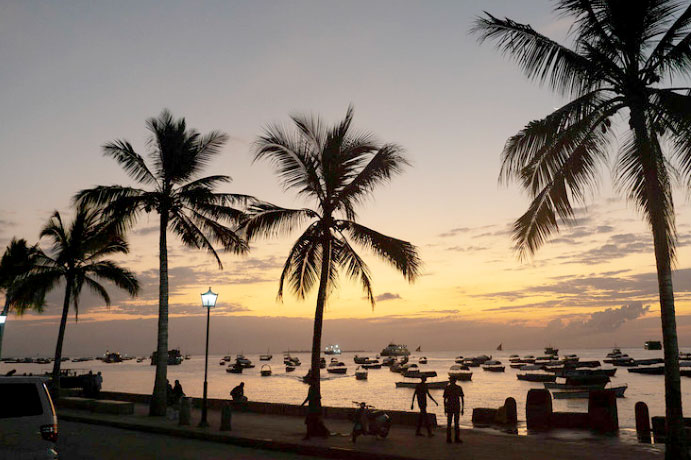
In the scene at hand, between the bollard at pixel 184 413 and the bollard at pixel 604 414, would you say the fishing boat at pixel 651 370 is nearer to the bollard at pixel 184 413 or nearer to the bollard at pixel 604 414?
the bollard at pixel 604 414

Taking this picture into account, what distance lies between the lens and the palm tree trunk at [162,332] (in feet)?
76.9

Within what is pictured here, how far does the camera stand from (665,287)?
1217 cm

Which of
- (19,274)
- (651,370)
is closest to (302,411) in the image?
(19,274)

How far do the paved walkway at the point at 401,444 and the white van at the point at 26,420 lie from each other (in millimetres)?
8102

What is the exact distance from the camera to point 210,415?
24219 millimetres

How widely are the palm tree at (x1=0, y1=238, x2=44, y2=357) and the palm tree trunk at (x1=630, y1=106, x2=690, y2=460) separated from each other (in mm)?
34314

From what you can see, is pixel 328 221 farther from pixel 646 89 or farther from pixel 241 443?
pixel 646 89

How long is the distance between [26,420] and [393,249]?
610 inches

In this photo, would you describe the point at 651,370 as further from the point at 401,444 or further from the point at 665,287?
the point at 665,287

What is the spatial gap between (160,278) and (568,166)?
57.1 ft

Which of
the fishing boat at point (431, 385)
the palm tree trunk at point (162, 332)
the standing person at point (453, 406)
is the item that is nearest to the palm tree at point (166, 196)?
the palm tree trunk at point (162, 332)

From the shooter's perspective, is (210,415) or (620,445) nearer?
(620,445)

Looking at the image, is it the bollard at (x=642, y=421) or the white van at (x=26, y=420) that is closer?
the white van at (x=26, y=420)

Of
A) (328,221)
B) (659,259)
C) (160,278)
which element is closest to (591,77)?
(659,259)
